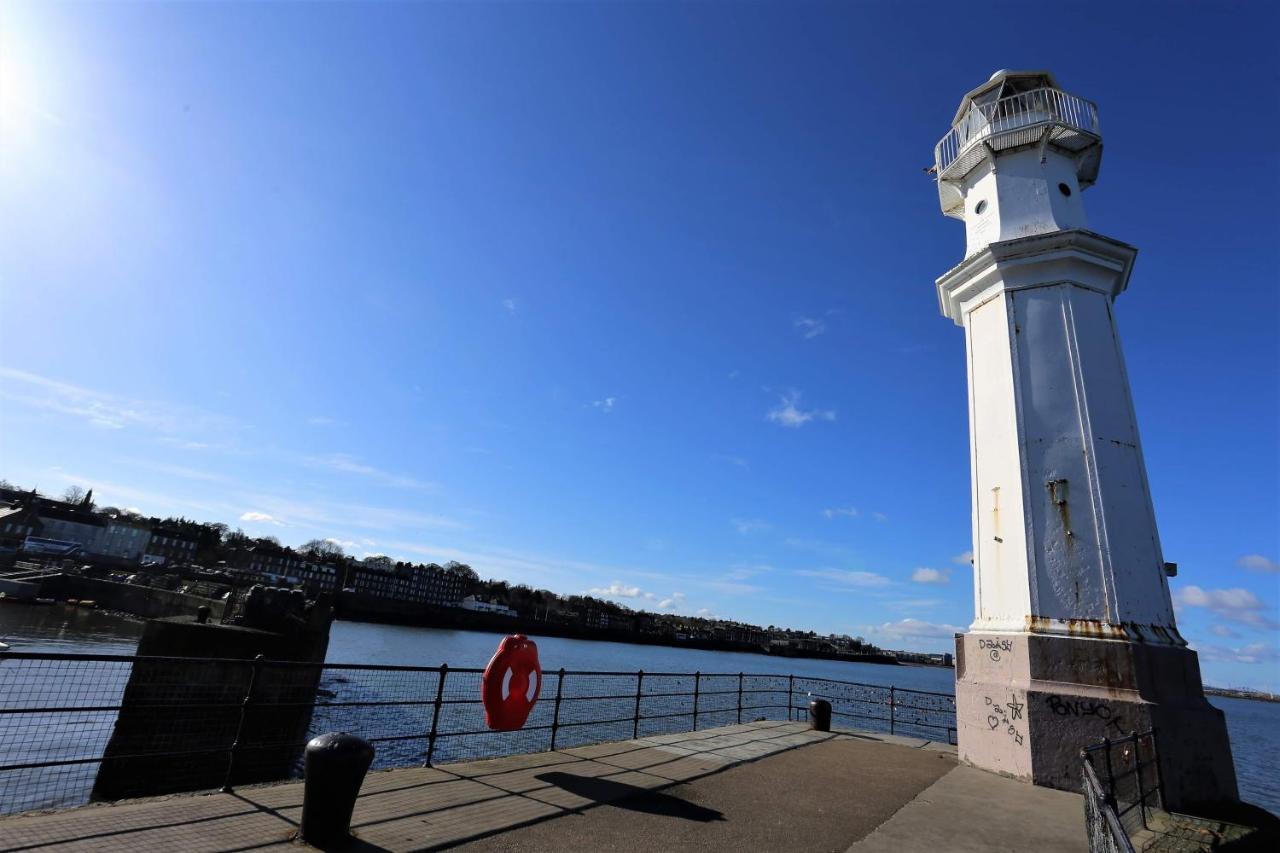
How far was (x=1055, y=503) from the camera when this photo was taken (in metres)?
9.05

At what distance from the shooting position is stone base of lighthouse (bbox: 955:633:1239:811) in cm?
753

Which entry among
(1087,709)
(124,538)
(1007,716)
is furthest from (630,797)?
(124,538)

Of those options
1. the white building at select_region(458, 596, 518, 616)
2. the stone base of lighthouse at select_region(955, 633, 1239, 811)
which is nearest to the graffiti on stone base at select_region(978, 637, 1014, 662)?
the stone base of lighthouse at select_region(955, 633, 1239, 811)

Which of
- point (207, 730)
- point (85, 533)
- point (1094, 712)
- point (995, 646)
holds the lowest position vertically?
point (207, 730)

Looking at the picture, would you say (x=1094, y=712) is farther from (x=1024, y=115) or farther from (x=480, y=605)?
(x=480, y=605)

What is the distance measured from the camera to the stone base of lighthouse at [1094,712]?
24.7 feet

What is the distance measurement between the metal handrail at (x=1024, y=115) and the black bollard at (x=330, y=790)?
13.2 meters

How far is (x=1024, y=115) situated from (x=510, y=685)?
13003 mm

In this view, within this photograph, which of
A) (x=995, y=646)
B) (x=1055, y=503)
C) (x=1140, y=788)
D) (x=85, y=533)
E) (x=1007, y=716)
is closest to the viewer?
(x=1140, y=788)

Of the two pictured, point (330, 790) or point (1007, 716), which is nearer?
point (330, 790)

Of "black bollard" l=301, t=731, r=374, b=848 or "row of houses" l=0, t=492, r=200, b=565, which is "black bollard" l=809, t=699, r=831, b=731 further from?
"row of houses" l=0, t=492, r=200, b=565

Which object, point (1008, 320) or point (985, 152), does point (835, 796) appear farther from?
point (985, 152)

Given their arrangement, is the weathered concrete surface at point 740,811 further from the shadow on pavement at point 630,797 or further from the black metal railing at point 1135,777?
the black metal railing at point 1135,777

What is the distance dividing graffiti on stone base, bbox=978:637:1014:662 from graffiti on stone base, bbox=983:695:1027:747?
0.58 metres
